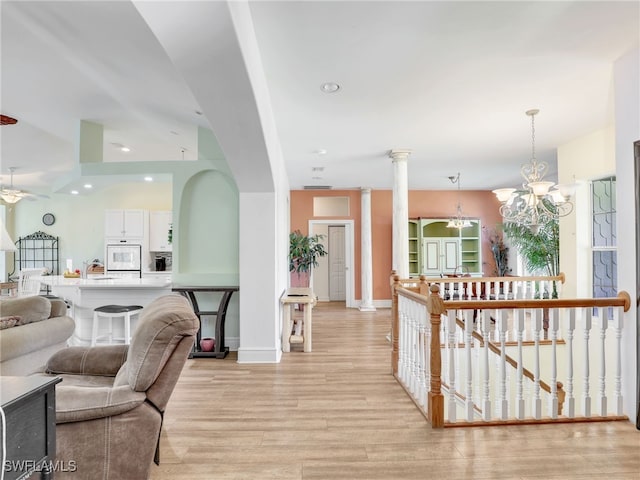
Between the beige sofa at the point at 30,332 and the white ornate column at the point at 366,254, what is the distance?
5470 mm

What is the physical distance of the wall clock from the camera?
8.31m

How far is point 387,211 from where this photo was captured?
830cm

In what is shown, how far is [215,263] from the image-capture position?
4625mm

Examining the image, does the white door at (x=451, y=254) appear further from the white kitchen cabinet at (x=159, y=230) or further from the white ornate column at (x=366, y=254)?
the white kitchen cabinet at (x=159, y=230)

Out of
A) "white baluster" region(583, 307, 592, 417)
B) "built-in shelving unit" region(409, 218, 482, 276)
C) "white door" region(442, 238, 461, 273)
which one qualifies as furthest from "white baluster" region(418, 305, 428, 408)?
"white door" region(442, 238, 461, 273)

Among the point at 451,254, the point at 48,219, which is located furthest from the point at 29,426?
the point at 48,219

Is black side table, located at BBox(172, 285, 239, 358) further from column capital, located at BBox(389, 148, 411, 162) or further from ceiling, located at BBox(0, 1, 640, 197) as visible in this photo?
column capital, located at BBox(389, 148, 411, 162)

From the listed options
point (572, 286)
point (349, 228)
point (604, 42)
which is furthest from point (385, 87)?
point (349, 228)

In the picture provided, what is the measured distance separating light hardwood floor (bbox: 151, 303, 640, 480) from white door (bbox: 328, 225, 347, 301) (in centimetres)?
559

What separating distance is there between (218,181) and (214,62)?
266cm

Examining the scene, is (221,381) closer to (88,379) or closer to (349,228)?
(88,379)

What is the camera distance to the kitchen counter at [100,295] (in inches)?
174

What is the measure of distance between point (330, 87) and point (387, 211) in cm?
539

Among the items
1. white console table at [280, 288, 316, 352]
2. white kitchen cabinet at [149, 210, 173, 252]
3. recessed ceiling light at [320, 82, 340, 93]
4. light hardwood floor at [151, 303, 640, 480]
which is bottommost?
light hardwood floor at [151, 303, 640, 480]
